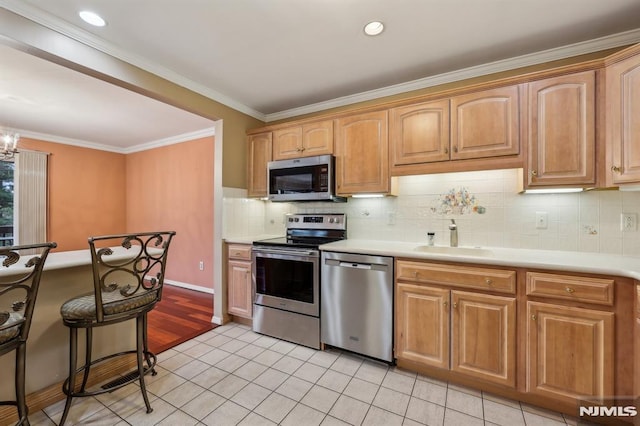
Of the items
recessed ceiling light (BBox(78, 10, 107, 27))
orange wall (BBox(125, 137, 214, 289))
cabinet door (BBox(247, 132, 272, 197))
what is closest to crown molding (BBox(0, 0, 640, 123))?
recessed ceiling light (BBox(78, 10, 107, 27))

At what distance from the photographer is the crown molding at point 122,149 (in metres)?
4.15

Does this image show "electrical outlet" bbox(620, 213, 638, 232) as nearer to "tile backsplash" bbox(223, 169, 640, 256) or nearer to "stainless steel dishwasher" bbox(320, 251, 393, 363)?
"tile backsplash" bbox(223, 169, 640, 256)

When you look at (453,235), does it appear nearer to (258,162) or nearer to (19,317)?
(258,162)

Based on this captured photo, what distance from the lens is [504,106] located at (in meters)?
2.01

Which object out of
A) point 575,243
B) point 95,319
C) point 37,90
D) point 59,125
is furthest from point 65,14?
point 575,243

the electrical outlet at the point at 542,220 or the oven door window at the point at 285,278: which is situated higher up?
the electrical outlet at the point at 542,220

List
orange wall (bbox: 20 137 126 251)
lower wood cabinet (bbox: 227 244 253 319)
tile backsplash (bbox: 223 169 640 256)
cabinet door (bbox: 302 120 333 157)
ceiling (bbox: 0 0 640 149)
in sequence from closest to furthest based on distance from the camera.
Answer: ceiling (bbox: 0 0 640 149), tile backsplash (bbox: 223 169 640 256), cabinet door (bbox: 302 120 333 157), lower wood cabinet (bbox: 227 244 253 319), orange wall (bbox: 20 137 126 251)

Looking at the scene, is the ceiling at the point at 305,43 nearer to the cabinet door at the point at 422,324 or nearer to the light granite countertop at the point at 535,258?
the light granite countertop at the point at 535,258

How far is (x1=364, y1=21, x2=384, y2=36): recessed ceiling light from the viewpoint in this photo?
184cm

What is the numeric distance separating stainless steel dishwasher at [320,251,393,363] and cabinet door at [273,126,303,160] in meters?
1.20

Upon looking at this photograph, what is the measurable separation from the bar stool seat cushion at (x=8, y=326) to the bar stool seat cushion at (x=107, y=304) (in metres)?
0.24

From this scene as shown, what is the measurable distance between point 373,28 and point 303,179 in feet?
4.67

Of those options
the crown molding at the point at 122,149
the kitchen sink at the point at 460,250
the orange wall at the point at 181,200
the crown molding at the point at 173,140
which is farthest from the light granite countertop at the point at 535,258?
the crown molding at the point at 122,149

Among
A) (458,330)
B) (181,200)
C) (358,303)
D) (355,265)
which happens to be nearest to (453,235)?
(458,330)
